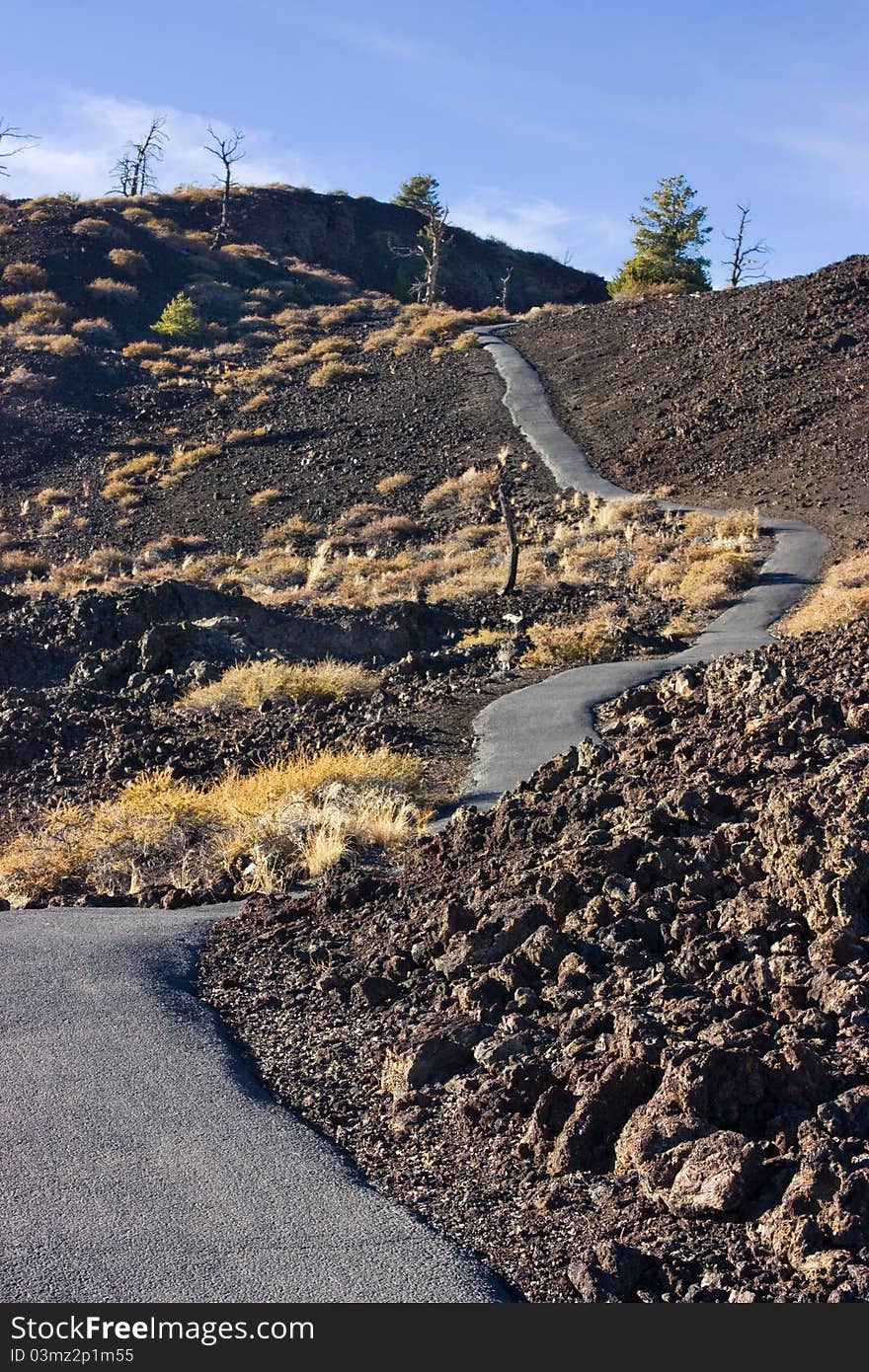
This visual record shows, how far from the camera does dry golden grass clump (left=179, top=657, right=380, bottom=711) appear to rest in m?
15.8

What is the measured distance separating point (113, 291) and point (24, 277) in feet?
13.3

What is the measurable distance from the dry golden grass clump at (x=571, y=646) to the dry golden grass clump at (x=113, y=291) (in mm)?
43079

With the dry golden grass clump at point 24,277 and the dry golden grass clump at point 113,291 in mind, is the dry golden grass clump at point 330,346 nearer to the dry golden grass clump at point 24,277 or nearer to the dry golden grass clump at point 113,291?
the dry golden grass clump at point 113,291

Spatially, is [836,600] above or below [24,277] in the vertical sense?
below

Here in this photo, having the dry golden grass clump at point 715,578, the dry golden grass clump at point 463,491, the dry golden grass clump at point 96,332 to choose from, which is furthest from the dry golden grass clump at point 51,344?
the dry golden grass clump at point 715,578

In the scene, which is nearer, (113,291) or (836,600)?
(836,600)

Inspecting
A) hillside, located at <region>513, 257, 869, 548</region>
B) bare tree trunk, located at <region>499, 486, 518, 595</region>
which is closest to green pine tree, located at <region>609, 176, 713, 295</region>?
hillside, located at <region>513, 257, 869, 548</region>

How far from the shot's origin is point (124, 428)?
44.1 meters

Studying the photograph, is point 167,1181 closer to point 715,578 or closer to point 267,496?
point 715,578

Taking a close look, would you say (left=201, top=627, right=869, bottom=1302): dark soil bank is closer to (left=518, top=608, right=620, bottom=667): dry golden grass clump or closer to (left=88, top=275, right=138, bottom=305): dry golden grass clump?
(left=518, top=608, right=620, bottom=667): dry golden grass clump

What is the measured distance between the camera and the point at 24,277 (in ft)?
182

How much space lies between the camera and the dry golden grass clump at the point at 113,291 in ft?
183


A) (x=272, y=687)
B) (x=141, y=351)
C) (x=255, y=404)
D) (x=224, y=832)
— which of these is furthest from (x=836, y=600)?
(x=141, y=351)

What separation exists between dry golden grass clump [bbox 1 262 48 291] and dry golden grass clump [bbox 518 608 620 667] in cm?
4441
